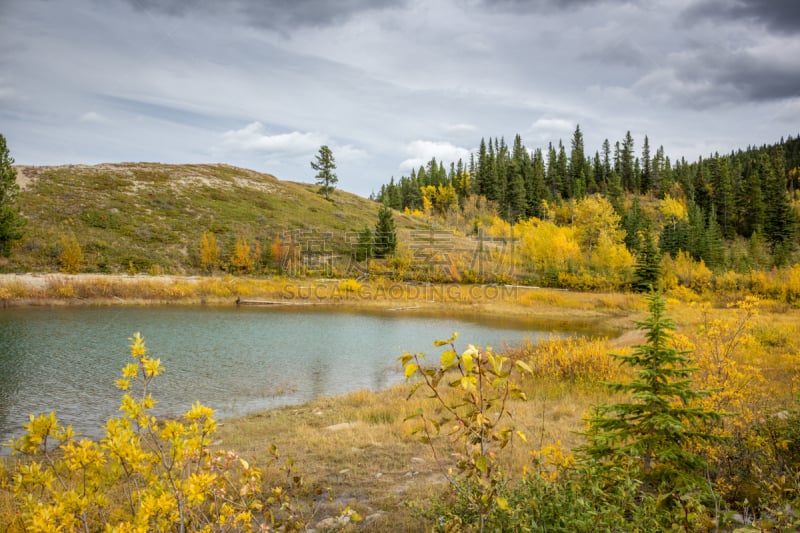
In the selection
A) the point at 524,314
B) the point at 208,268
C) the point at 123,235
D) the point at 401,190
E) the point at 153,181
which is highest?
the point at 401,190

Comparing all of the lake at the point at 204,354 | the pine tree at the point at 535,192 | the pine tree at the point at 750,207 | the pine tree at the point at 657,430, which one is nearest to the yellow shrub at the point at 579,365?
the lake at the point at 204,354

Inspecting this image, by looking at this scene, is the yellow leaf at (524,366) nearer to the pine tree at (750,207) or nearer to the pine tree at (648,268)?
the pine tree at (648,268)

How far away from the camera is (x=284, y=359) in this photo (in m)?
18.6

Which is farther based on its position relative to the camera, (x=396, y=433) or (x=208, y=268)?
(x=208, y=268)

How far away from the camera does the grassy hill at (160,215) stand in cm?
4347

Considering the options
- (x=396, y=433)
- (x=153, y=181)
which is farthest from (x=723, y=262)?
(x=153, y=181)

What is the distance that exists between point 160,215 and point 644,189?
3799 inches

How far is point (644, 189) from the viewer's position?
99.6 metres

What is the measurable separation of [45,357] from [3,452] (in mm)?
9826

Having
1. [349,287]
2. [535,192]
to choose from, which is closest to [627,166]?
[535,192]

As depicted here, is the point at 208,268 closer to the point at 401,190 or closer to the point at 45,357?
the point at 45,357

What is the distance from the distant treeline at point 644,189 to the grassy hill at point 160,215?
2748 cm

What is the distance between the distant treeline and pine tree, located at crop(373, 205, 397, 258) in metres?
36.2

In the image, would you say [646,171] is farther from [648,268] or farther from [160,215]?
[160,215]
